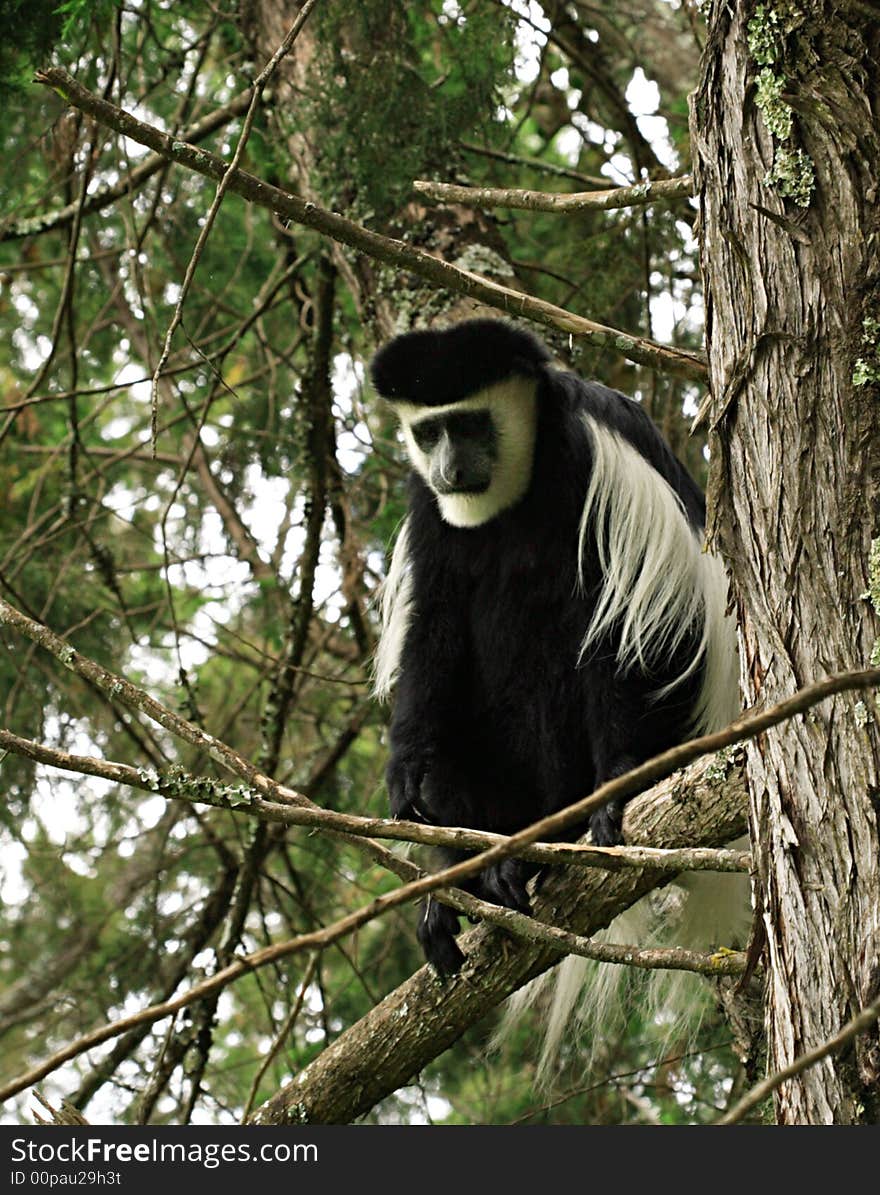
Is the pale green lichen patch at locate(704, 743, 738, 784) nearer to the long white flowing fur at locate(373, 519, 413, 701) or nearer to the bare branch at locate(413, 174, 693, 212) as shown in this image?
the bare branch at locate(413, 174, 693, 212)

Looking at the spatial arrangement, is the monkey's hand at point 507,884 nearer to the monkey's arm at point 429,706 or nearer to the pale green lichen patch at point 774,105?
the monkey's arm at point 429,706

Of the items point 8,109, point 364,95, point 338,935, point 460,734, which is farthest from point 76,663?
point 8,109

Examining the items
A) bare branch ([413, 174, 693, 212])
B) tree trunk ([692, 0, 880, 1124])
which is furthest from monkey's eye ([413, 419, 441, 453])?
tree trunk ([692, 0, 880, 1124])

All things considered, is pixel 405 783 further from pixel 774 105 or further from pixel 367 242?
pixel 774 105

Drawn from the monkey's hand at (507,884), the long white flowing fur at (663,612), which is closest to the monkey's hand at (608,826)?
the monkey's hand at (507,884)

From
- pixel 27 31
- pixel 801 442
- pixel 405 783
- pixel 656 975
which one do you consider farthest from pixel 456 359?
pixel 801 442

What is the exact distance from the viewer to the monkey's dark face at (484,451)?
117 inches

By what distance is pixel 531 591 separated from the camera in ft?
9.69

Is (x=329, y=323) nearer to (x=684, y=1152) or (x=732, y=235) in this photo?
(x=732, y=235)

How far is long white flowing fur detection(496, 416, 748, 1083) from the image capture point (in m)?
2.77

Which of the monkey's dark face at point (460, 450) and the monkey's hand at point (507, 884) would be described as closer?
the monkey's hand at point (507, 884)

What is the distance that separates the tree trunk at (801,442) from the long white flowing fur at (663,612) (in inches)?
48.9

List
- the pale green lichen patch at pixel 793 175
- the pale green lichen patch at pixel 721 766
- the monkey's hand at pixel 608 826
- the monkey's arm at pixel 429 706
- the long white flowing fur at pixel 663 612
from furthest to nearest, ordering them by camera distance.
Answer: the monkey's arm at pixel 429 706
the long white flowing fur at pixel 663 612
the monkey's hand at pixel 608 826
the pale green lichen patch at pixel 721 766
the pale green lichen patch at pixel 793 175

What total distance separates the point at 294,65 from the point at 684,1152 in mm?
2937
